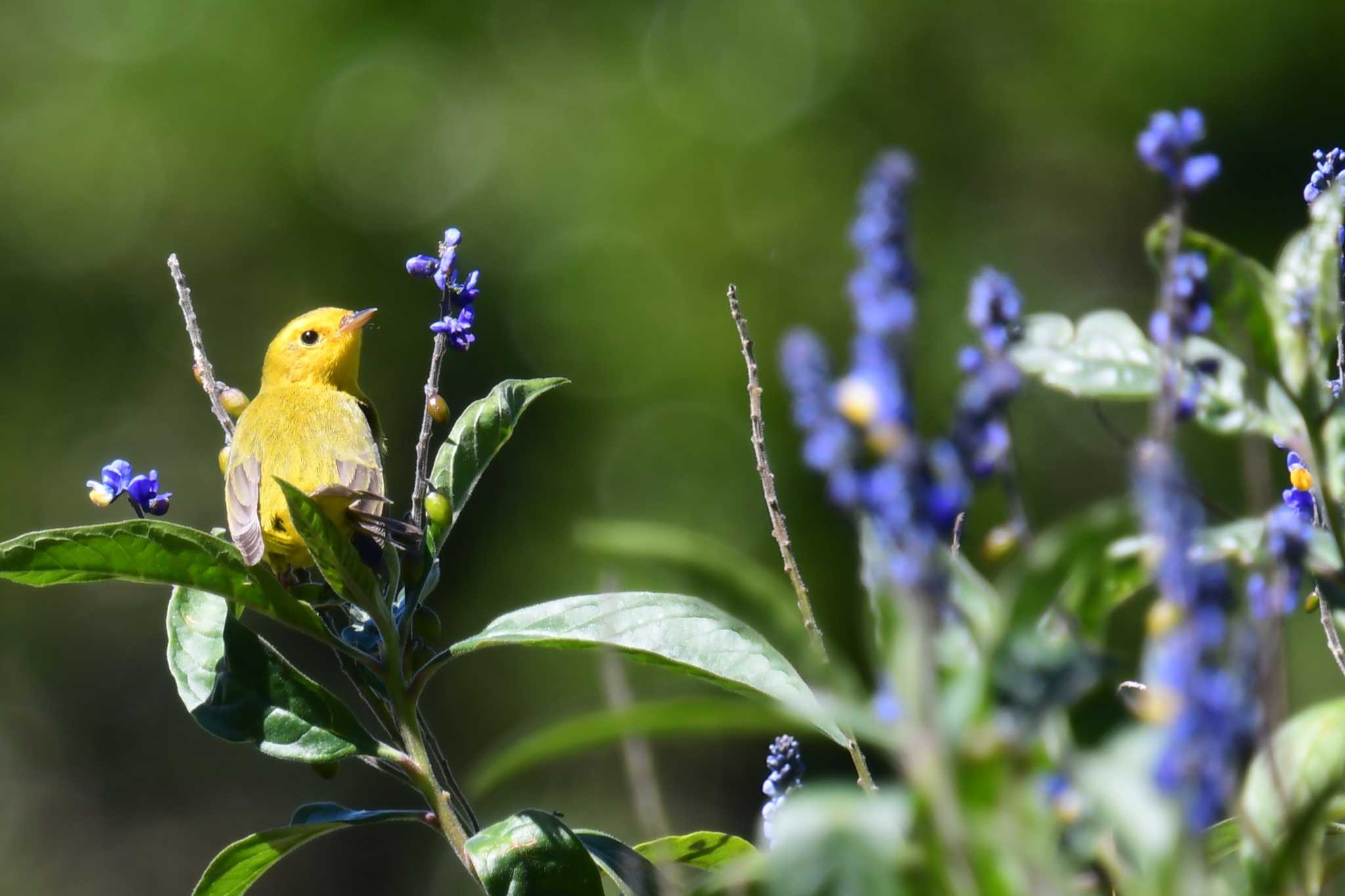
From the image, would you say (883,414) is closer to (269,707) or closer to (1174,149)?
(1174,149)

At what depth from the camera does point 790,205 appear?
6711 mm

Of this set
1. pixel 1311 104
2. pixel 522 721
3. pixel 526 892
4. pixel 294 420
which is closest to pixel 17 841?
pixel 522 721

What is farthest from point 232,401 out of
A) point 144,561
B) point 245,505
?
point 245,505

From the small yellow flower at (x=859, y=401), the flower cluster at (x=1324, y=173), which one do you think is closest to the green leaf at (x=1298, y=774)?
the small yellow flower at (x=859, y=401)

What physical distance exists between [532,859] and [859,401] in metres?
0.58

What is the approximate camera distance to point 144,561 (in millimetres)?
1024

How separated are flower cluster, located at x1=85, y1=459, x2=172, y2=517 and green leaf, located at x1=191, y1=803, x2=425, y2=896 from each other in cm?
47

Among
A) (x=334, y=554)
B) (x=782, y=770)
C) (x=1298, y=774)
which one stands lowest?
(x=1298, y=774)

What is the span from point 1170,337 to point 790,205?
20.6 feet

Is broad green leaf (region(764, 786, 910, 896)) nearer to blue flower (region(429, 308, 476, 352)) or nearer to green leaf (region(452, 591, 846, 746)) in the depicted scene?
green leaf (region(452, 591, 846, 746))

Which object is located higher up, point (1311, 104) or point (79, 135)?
point (79, 135)

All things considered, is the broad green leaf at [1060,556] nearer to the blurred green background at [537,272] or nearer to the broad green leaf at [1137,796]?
the broad green leaf at [1137,796]

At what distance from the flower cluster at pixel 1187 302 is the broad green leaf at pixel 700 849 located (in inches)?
20.1

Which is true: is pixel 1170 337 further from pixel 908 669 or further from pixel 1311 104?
pixel 1311 104
